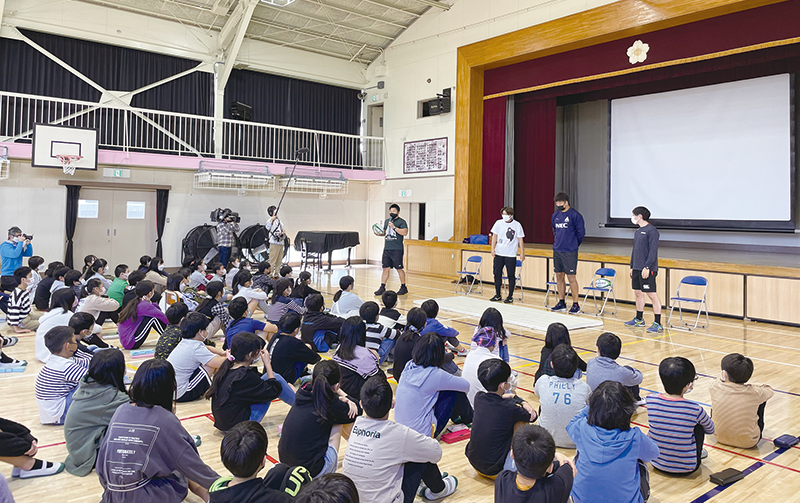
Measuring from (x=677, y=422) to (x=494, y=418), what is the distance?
3.35 feet

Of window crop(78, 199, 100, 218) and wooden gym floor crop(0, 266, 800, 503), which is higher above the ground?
window crop(78, 199, 100, 218)

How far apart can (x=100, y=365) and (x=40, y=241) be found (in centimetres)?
1032

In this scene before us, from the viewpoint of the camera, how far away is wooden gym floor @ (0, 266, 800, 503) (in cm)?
289

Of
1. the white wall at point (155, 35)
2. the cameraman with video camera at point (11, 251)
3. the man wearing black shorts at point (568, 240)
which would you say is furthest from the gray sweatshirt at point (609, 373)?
the white wall at point (155, 35)

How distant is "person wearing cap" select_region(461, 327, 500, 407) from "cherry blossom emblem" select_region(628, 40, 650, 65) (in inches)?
311

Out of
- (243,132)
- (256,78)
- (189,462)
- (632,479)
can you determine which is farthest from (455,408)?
(256,78)

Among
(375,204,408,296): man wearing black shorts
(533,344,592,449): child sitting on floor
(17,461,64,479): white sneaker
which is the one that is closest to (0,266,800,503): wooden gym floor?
(17,461,64,479): white sneaker

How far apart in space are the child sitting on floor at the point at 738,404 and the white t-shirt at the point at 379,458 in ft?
6.93

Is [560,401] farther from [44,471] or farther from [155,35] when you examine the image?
[155,35]

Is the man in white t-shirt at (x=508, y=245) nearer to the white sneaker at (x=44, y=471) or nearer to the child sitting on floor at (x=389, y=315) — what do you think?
the child sitting on floor at (x=389, y=315)

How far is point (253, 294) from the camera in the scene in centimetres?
643

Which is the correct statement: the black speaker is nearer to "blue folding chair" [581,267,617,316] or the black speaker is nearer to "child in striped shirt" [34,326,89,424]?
"blue folding chair" [581,267,617,316]

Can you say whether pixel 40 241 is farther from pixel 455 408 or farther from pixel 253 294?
pixel 455 408

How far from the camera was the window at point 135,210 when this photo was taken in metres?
12.5
